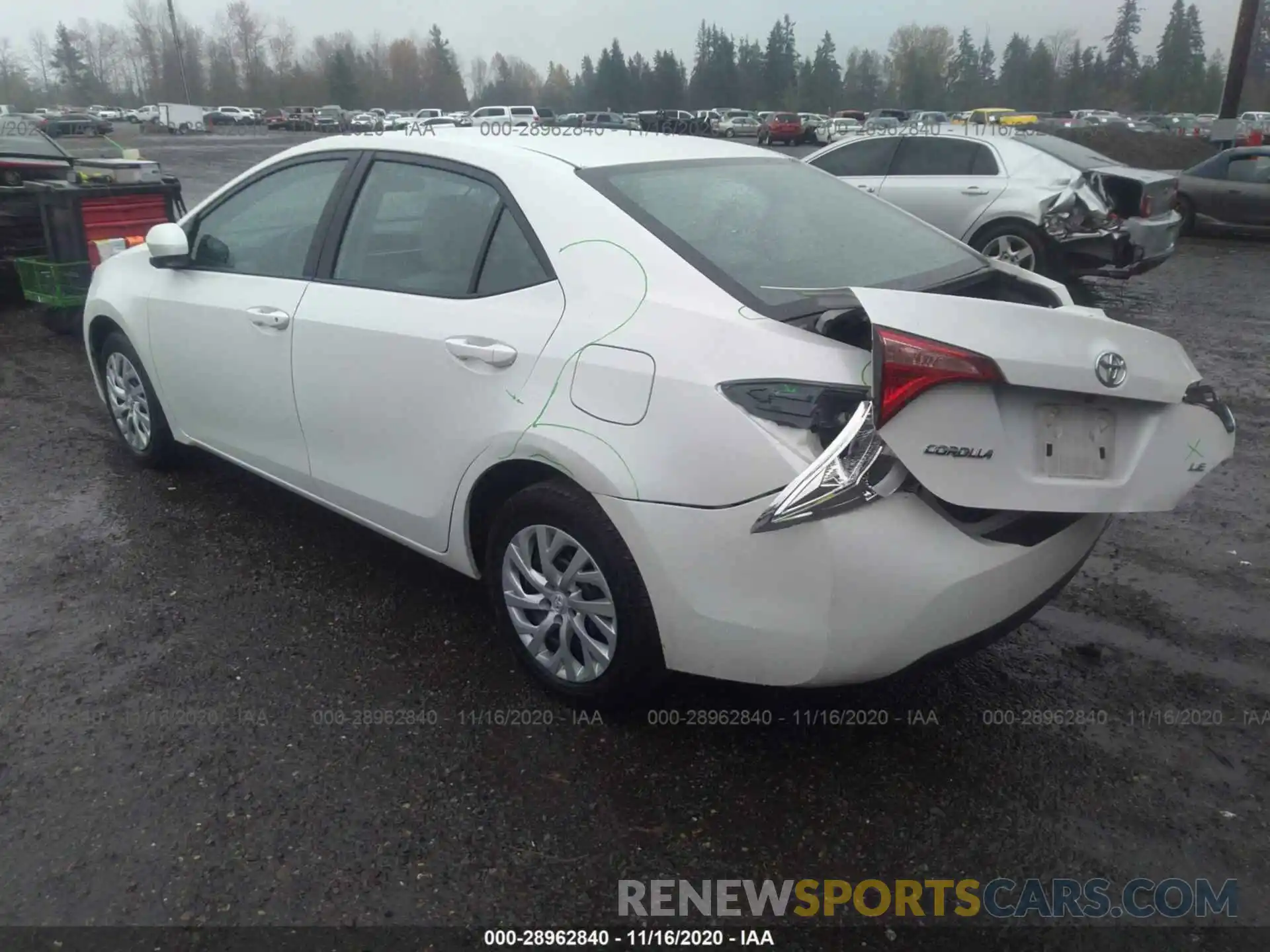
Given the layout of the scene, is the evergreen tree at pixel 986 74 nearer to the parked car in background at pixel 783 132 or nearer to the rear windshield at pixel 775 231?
the parked car in background at pixel 783 132

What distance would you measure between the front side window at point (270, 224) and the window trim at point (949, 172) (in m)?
7.82

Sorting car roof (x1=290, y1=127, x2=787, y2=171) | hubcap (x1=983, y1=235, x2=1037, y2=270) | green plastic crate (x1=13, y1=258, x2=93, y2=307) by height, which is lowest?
hubcap (x1=983, y1=235, x2=1037, y2=270)

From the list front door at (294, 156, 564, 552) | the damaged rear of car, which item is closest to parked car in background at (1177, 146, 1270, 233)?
the damaged rear of car

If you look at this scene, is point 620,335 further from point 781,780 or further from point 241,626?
point 241,626

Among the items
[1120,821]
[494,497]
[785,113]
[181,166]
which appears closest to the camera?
[1120,821]

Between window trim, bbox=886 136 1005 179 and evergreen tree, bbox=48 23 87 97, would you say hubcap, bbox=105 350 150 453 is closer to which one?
window trim, bbox=886 136 1005 179

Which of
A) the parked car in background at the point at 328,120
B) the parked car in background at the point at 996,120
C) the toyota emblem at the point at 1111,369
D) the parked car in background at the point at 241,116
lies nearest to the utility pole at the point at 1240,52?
the parked car in background at the point at 996,120

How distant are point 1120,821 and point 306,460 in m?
2.87

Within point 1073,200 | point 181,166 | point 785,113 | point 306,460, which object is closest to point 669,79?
point 785,113

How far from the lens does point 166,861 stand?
2471mm

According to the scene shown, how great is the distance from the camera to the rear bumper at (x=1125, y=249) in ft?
30.1

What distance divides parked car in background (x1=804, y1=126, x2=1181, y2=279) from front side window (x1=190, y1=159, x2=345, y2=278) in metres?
5.96

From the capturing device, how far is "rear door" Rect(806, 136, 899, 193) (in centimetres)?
1073

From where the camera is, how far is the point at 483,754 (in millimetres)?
2871
